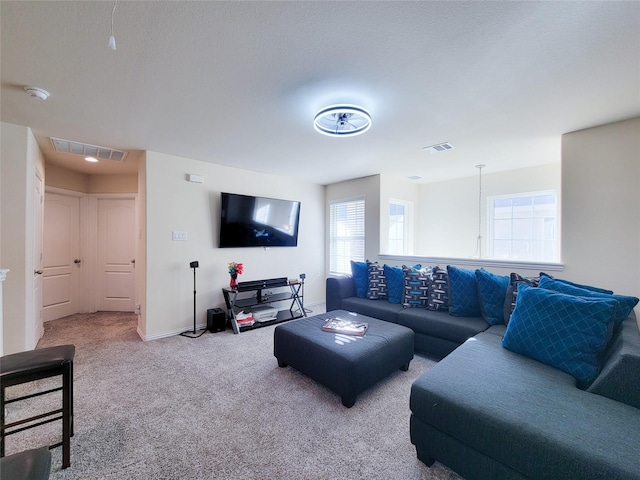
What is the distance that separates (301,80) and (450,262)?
2972 mm

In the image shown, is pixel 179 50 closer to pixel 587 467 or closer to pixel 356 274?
pixel 587 467

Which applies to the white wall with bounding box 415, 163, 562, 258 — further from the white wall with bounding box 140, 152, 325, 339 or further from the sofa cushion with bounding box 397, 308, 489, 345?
the white wall with bounding box 140, 152, 325, 339

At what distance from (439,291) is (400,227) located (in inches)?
87.7

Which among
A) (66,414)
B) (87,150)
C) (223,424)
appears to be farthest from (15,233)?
(223,424)

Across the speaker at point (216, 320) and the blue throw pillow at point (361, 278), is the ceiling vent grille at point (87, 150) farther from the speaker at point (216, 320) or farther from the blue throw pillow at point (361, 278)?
the blue throw pillow at point (361, 278)

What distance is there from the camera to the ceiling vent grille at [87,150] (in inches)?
121

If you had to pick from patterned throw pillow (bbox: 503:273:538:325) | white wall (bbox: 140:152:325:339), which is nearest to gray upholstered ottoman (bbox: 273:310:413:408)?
patterned throw pillow (bbox: 503:273:538:325)

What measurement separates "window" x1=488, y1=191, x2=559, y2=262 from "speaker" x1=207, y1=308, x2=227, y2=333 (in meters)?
4.53

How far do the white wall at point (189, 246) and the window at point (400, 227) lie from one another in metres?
1.88

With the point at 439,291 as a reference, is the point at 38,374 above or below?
below

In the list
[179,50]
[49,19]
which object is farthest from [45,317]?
[179,50]

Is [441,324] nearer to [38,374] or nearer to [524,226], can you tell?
[524,226]

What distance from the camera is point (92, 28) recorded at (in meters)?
1.41

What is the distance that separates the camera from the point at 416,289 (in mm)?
3246
